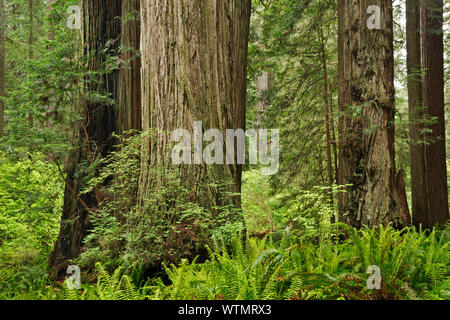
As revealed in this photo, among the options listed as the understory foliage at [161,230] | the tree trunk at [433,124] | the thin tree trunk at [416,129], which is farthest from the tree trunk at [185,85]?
the tree trunk at [433,124]

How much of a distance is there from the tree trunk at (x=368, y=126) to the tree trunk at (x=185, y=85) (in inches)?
66.6

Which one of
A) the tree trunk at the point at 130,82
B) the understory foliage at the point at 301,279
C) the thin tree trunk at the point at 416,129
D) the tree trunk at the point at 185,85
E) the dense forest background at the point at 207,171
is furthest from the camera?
the thin tree trunk at the point at 416,129

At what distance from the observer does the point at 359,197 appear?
4625 mm

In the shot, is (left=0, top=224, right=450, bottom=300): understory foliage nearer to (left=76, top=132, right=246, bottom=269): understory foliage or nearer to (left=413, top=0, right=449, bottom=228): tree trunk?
(left=76, top=132, right=246, bottom=269): understory foliage

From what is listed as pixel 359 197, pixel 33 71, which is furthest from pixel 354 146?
pixel 33 71

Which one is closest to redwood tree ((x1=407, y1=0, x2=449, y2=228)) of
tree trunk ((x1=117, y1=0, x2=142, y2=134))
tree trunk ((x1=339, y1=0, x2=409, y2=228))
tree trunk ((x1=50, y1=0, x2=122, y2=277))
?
tree trunk ((x1=339, y1=0, x2=409, y2=228))

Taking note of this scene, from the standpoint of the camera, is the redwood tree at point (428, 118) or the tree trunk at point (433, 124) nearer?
the redwood tree at point (428, 118)

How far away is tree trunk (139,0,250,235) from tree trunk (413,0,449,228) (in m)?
4.63

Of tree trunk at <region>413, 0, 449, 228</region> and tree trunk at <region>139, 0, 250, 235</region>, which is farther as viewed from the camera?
tree trunk at <region>413, 0, 449, 228</region>

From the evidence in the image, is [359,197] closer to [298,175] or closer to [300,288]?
[300,288]

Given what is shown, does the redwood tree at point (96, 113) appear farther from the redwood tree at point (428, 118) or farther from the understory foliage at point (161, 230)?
the redwood tree at point (428, 118)

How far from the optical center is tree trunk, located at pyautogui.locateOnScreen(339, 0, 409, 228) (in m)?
4.51

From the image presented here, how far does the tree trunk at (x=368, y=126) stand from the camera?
4.51 metres

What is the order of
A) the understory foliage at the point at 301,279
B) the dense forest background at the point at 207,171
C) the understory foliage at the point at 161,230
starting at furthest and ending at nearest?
the understory foliage at the point at 161,230, the dense forest background at the point at 207,171, the understory foliage at the point at 301,279
